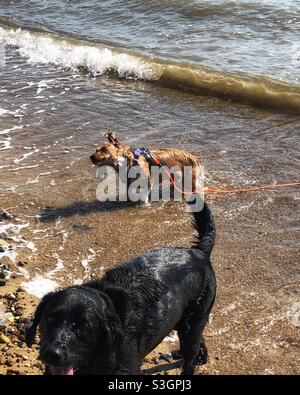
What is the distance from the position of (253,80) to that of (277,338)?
318 inches

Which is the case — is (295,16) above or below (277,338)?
above

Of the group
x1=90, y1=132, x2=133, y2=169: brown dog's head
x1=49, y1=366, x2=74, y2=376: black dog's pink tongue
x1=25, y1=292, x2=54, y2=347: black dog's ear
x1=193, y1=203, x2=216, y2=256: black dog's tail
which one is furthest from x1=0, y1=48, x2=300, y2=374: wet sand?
x1=49, y1=366, x2=74, y2=376: black dog's pink tongue

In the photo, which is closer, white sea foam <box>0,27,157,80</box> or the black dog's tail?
the black dog's tail

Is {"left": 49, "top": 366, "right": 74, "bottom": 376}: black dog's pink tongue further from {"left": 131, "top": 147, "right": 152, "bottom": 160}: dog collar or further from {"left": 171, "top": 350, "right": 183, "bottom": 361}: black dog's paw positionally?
{"left": 131, "top": 147, "right": 152, "bottom": 160}: dog collar

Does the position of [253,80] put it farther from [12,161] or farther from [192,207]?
[192,207]

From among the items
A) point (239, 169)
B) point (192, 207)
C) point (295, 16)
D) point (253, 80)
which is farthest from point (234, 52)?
point (192, 207)

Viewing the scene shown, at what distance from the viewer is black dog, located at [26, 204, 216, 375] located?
319cm

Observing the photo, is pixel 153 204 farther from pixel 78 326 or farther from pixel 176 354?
pixel 78 326

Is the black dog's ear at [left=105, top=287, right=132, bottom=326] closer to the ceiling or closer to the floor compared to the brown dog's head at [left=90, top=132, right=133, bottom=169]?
closer to the ceiling

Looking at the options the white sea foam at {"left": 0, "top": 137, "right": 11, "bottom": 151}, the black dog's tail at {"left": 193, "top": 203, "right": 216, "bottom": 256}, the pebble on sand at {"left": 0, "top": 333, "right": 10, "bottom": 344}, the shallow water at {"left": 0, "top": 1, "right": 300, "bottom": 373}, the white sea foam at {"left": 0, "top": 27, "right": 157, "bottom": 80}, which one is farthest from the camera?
the white sea foam at {"left": 0, "top": 27, "right": 157, "bottom": 80}

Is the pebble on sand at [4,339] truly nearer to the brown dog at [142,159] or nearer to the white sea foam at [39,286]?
the white sea foam at [39,286]

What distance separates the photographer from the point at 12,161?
8750 mm

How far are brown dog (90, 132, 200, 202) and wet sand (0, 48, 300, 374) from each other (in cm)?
49

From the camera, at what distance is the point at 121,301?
3504 millimetres
